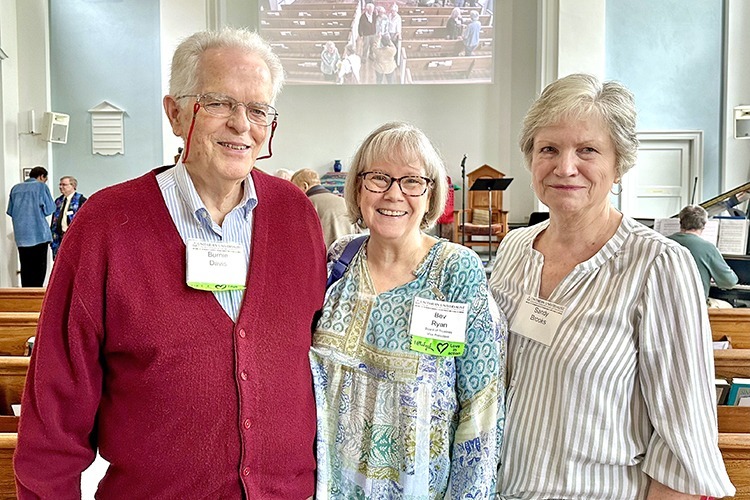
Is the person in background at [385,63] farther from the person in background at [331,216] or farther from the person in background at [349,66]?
the person in background at [331,216]

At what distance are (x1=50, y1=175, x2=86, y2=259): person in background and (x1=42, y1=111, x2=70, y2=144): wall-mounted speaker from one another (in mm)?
878

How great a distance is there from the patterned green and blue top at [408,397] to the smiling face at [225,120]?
1.53 feet

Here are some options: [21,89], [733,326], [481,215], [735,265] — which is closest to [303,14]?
[481,215]

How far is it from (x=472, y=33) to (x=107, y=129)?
566 cm

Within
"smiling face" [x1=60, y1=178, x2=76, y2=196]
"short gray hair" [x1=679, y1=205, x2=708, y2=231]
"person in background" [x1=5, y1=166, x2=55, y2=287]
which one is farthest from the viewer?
"smiling face" [x1=60, y1=178, x2=76, y2=196]

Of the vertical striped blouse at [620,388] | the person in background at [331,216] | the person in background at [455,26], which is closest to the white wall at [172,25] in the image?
the person in background at [455,26]

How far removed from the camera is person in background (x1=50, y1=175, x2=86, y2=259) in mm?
8688

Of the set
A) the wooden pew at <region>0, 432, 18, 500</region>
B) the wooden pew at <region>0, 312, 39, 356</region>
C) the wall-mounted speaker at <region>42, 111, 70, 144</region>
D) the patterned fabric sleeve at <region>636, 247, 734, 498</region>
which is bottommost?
the wooden pew at <region>0, 432, 18, 500</region>

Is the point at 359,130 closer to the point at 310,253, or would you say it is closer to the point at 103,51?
the point at 103,51

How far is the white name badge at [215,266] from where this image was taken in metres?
1.36

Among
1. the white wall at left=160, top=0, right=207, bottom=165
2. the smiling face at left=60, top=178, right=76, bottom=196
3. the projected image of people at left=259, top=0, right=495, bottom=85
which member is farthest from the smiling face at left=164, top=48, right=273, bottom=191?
the projected image of people at left=259, top=0, right=495, bottom=85

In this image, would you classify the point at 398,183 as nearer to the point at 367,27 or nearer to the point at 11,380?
the point at 11,380

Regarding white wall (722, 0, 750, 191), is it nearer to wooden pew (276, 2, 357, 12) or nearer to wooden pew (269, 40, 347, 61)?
wooden pew (276, 2, 357, 12)

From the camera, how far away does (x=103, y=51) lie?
9.61m
